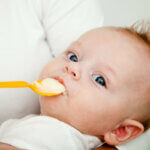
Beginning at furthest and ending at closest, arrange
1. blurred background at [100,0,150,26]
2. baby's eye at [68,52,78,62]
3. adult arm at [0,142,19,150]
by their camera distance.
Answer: blurred background at [100,0,150,26], baby's eye at [68,52,78,62], adult arm at [0,142,19,150]

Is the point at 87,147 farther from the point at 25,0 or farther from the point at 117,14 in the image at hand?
the point at 117,14

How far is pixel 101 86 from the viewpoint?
0.73m

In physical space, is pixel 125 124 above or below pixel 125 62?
below

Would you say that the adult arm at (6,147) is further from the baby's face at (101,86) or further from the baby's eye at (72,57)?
the baby's eye at (72,57)

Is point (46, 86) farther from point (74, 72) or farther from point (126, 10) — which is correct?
point (126, 10)

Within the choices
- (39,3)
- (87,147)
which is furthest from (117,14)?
(87,147)

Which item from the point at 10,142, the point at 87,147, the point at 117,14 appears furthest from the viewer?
the point at 117,14

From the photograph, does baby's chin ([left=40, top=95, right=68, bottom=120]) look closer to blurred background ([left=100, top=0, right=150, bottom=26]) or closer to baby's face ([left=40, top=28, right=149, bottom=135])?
baby's face ([left=40, top=28, right=149, bottom=135])

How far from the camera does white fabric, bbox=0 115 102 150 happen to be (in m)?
0.69

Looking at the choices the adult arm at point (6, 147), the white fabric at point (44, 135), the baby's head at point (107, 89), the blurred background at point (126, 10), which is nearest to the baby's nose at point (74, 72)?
→ the baby's head at point (107, 89)

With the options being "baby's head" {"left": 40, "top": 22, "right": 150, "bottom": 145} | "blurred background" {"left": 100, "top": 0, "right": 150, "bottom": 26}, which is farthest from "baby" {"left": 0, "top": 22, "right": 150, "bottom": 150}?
"blurred background" {"left": 100, "top": 0, "right": 150, "bottom": 26}

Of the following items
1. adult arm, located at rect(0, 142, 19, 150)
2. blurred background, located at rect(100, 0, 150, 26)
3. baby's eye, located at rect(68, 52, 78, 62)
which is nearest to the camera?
adult arm, located at rect(0, 142, 19, 150)

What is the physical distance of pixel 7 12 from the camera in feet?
2.77

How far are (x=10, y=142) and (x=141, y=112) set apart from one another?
1.24 feet
